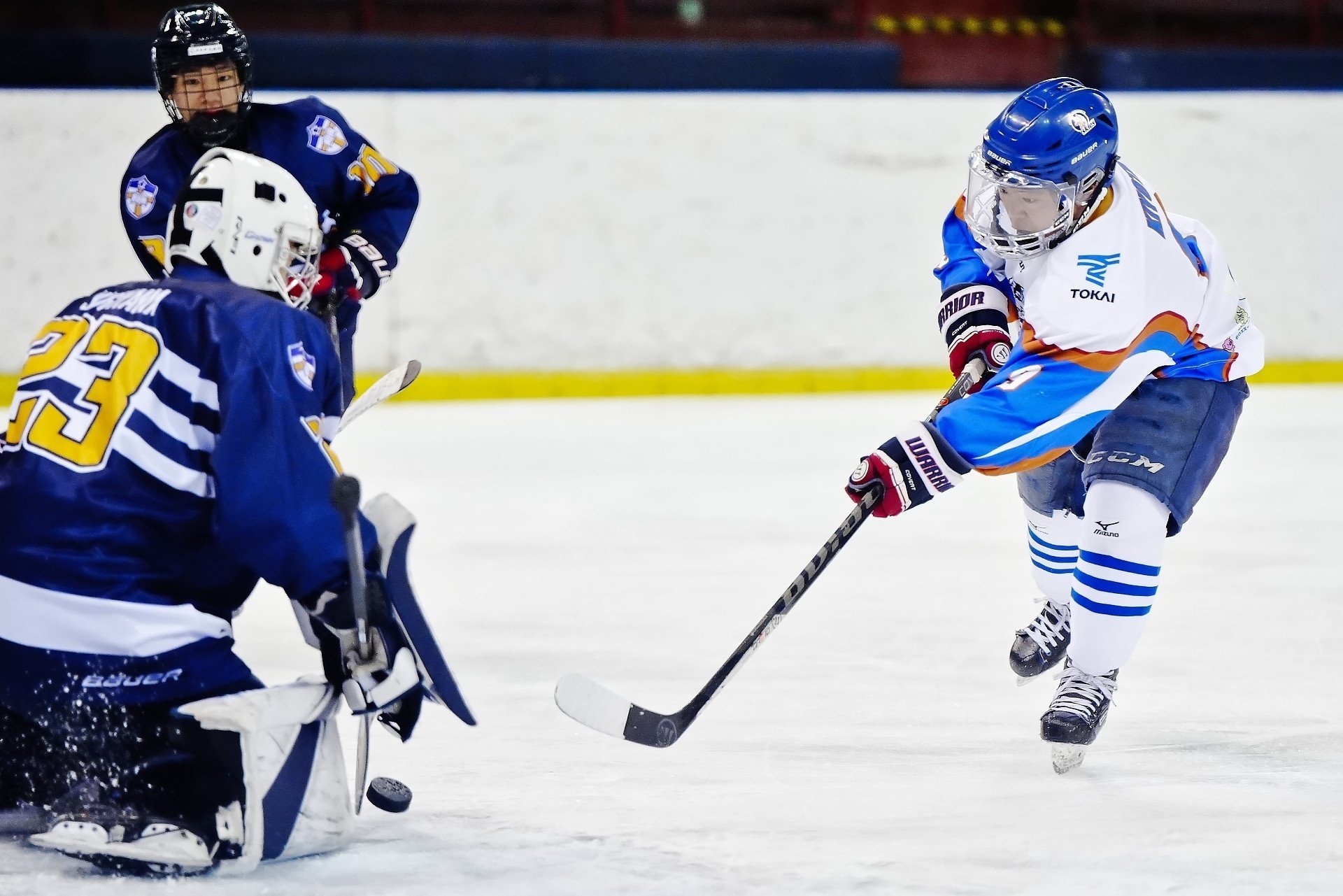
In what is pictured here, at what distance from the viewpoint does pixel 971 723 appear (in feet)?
8.02

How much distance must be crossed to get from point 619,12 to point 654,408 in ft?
7.29

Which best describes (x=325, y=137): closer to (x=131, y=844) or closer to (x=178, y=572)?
(x=178, y=572)

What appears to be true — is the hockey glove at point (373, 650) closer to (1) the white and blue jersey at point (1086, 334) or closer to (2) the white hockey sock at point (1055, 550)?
(1) the white and blue jersey at point (1086, 334)

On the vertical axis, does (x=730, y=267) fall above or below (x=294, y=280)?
below

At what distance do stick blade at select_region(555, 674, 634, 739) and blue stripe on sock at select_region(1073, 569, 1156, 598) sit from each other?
629 millimetres

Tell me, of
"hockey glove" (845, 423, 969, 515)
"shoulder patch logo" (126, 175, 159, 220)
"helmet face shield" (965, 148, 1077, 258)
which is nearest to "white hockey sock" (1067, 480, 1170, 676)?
"hockey glove" (845, 423, 969, 515)

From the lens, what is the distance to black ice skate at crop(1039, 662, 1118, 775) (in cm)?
221

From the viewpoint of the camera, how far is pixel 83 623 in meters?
1.77

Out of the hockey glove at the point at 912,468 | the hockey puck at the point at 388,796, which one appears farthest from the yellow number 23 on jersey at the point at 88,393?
the hockey glove at the point at 912,468

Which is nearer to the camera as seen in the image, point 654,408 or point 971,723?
point 971,723

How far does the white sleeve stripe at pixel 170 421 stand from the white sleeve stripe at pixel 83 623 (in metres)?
0.18

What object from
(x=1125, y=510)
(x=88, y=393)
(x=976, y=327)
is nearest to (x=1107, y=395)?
(x=1125, y=510)

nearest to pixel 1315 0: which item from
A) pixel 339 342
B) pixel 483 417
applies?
pixel 483 417

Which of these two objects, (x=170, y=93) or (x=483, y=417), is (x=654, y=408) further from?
(x=170, y=93)
